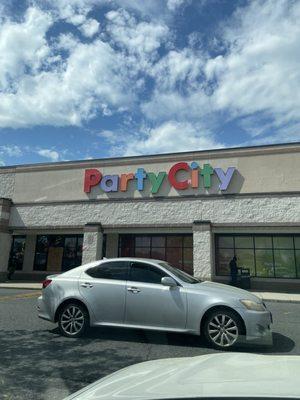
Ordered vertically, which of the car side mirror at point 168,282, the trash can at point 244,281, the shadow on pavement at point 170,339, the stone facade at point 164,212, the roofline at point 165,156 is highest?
the roofline at point 165,156

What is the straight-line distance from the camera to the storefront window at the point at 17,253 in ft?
82.5

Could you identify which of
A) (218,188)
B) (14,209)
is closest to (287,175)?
(218,188)

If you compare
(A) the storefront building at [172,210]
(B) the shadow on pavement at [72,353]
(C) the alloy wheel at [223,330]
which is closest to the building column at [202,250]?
(A) the storefront building at [172,210]

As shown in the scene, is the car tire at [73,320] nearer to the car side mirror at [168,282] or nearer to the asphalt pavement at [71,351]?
the asphalt pavement at [71,351]

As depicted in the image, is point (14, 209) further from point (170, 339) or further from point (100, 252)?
point (170, 339)

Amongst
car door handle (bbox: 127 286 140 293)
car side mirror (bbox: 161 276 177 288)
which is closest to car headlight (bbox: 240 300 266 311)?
car side mirror (bbox: 161 276 177 288)

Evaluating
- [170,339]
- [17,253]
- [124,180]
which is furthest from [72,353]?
[17,253]

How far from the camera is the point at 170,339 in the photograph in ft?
24.8

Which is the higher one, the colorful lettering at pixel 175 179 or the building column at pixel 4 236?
the colorful lettering at pixel 175 179

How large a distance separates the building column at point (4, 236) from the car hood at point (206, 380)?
21383 mm

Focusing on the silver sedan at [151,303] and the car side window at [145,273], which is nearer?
the silver sedan at [151,303]

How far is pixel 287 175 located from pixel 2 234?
16.0 metres

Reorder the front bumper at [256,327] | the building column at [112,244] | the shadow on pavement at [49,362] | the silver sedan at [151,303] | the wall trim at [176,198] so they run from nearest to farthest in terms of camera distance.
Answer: the shadow on pavement at [49,362]
the front bumper at [256,327]
the silver sedan at [151,303]
the wall trim at [176,198]
the building column at [112,244]

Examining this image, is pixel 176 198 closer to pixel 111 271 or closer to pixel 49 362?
pixel 111 271
